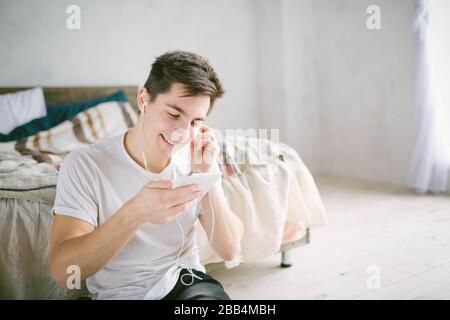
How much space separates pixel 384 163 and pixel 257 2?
6.38 feet

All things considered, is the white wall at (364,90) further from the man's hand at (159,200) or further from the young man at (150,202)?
the man's hand at (159,200)

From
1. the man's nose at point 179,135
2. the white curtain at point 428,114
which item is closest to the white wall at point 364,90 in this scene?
the white curtain at point 428,114

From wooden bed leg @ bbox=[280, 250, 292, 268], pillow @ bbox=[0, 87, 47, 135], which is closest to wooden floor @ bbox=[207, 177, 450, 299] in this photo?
wooden bed leg @ bbox=[280, 250, 292, 268]

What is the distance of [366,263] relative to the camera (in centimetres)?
190

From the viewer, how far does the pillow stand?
262 cm

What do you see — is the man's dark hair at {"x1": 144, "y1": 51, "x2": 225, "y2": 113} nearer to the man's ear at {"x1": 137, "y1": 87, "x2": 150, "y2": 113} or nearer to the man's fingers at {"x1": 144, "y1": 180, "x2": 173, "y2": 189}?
the man's ear at {"x1": 137, "y1": 87, "x2": 150, "y2": 113}

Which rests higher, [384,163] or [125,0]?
[125,0]

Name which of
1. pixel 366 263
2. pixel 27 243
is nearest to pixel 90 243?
pixel 27 243

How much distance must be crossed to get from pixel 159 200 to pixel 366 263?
137 centimetres

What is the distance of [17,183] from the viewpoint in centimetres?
138

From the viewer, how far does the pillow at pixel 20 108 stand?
2621 millimetres
